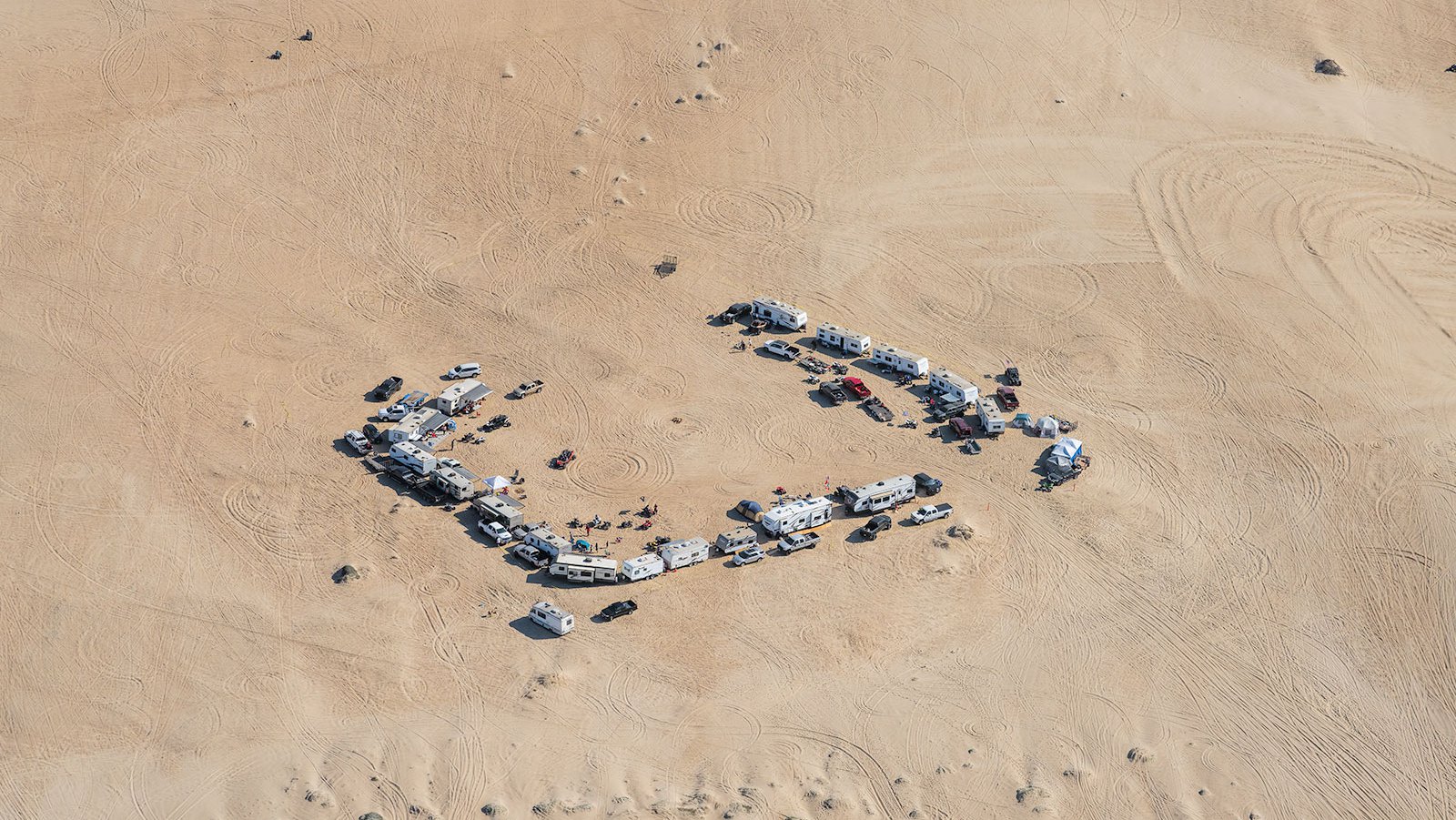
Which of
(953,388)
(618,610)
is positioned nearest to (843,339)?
(953,388)

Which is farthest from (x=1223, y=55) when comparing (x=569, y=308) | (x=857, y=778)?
(x=857, y=778)

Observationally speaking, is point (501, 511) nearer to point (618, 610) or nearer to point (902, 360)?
point (618, 610)

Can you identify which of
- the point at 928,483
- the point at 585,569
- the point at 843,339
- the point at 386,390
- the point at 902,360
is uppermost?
the point at 902,360

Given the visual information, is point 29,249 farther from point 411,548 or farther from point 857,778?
point 857,778

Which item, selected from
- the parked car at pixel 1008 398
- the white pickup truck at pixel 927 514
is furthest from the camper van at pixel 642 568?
the parked car at pixel 1008 398

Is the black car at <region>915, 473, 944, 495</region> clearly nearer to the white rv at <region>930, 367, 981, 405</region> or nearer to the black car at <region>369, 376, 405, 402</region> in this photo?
the white rv at <region>930, 367, 981, 405</region>

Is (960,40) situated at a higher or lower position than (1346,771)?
higher
